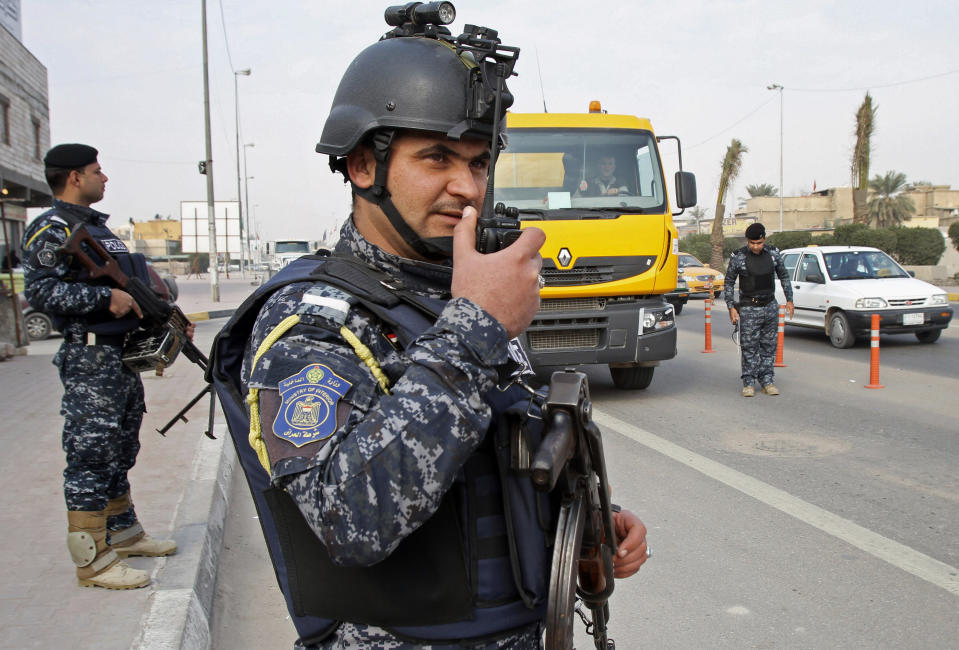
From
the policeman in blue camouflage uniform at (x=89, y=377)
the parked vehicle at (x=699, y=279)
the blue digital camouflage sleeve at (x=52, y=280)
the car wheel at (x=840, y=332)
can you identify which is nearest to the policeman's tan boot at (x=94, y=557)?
the policeman in blue camouflage uniform at (x=89, y=377)

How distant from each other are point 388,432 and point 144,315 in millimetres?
3119

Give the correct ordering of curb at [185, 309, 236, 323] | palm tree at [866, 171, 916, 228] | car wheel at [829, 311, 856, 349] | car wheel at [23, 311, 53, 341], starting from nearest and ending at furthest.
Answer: car wheel at [829, 311, 856, 349], car wheel at [23, 311, 53, 341], curb at [185, 309, 236, 323], palm tree at [866, 171, 916, 228]

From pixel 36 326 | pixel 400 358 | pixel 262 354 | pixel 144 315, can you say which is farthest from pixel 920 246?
pixel 262 354

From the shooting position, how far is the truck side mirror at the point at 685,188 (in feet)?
27.0

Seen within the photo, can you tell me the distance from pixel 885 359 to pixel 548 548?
36.8 feet

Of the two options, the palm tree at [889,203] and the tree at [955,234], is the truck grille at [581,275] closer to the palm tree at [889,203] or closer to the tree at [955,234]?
the tree at [955,234]

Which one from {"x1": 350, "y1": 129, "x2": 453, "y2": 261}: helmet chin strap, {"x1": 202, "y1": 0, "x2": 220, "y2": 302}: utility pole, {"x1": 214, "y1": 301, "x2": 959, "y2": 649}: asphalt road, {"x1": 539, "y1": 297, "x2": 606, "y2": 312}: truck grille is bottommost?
{"x1": 214, "y1": 301, "x2": 959, "y2": 649}: asphalt road

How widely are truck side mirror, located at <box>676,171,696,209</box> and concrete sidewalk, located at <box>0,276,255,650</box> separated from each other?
5.12 meters

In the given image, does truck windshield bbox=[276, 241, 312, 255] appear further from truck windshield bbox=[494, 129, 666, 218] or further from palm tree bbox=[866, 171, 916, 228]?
palm tree bbox=[866, 171, 916, 228]

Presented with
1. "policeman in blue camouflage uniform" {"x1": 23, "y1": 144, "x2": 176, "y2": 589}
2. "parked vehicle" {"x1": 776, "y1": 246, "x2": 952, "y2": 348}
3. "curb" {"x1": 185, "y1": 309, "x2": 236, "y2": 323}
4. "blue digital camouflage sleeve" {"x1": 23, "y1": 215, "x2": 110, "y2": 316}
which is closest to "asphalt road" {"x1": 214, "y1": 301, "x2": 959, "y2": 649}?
"policeman in blue camouflage uniform" {"x1": 23, "y1": 144, "x2": 176, "y2": 589}

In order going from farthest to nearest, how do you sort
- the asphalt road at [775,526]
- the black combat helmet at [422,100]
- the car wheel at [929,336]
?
the car wheel at [929,336] < the asphalt road at [775,526] < the black combat helmet at [422,100]

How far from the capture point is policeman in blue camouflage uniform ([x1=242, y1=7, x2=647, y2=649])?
3.59 ft

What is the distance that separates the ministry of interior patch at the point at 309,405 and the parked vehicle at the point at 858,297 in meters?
11.3

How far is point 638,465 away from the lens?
19.2 feet
